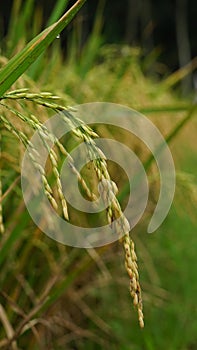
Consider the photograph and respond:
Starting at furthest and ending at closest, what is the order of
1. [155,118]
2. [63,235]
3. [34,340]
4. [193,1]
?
[193,1] < [155,118] < [63,235] < [34,340]

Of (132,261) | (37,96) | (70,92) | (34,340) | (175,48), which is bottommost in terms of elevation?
(175,48)

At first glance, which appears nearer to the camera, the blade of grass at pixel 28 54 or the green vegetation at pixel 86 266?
the blade of grass at pixel 28 54

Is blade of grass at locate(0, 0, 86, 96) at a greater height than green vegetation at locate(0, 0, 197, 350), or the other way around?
blade of grass at locate(0, 0, 86, 96)

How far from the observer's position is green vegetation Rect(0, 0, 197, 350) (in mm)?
1222

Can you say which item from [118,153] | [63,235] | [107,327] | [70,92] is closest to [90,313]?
[107,327]

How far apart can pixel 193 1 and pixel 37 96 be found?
12.2 meters

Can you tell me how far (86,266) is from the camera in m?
→ 1.25

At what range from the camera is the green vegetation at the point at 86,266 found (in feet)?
4.01

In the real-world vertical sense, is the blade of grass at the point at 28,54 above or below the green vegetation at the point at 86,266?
above

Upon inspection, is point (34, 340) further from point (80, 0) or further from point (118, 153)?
point (80, 0)

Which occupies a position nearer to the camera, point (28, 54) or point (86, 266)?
point (28, 54)

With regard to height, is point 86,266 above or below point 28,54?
below

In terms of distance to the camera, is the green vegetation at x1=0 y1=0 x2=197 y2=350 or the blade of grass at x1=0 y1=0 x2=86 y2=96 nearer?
the blade of grass at x1=0 y1=0 x2=86 y2=96

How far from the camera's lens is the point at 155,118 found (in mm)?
2303
